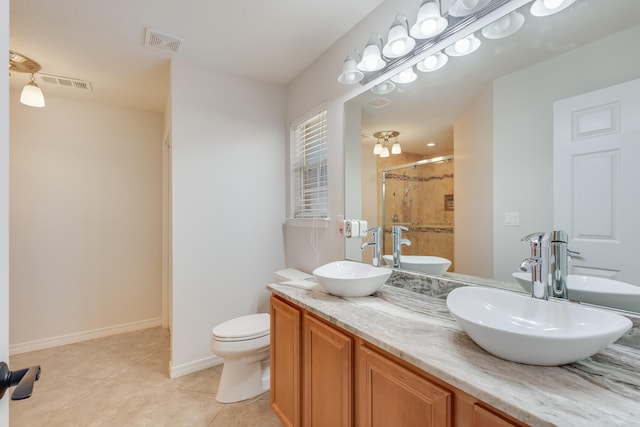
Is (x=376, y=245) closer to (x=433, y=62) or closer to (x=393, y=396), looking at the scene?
(x=393, y=396)

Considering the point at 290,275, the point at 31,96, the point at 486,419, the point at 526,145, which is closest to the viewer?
the point at 486,419

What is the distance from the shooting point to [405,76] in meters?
1.66

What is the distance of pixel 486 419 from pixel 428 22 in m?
1.58

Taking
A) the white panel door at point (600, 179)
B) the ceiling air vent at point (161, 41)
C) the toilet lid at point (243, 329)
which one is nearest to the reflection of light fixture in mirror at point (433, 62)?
the white panel door at point (600, 179)

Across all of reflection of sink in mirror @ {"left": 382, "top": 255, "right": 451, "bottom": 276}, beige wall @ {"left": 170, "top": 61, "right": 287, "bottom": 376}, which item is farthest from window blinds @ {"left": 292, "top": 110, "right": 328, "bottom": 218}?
reflection of sink in mirror @ {"left": 382, "top": 255, "right": 451, "bottom": 276}

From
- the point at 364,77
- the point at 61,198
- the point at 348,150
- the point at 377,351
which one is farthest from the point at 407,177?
the point at 61,198

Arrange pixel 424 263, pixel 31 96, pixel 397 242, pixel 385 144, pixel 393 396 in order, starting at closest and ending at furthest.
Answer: pixel 393 396 < pixel 424 263 < pixel 397 242 < pixel 385 144 < pixel 31 96

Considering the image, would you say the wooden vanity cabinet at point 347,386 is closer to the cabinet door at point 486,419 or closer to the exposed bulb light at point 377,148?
the cabinet door at point 486,419

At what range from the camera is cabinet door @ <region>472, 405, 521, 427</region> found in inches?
25.4

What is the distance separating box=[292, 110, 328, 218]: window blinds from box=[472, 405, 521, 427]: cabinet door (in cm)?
170

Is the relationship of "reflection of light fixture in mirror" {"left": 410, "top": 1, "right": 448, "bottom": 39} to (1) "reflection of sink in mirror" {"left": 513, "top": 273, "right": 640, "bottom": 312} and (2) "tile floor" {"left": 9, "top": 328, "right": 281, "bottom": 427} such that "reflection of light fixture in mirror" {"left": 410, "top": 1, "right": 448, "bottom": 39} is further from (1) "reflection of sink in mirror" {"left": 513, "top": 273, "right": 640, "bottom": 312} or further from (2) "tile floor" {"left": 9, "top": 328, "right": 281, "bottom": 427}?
(2) "tile floor" {"left": 9, "top": 328, "right": 281, "bottom": 427}

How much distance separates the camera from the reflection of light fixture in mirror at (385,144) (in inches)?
69.4

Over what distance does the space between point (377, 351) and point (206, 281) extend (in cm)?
185

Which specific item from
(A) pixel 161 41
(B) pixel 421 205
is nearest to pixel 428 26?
(B) pixel 421 205
